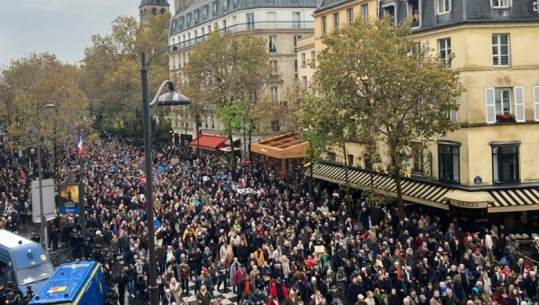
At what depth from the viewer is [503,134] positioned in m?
31.2

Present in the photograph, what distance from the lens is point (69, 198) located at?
101 ft

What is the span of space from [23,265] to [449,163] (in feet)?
67.5

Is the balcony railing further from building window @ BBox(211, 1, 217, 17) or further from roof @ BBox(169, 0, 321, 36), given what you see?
building window @ BBox(211, 1, 217, 17)

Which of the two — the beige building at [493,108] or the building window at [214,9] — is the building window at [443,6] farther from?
the building window at [214,9]

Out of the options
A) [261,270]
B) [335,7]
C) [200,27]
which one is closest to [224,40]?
[335,7]

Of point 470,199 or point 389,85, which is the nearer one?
point 389,85

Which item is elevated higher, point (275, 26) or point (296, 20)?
point (296, 20)

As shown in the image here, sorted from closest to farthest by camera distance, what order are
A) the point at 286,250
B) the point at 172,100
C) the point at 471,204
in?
the point at 172,100
the point at 286,250
the point at 471,204

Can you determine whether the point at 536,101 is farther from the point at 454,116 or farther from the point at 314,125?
the point at 314,125

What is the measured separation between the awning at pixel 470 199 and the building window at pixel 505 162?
156 cm

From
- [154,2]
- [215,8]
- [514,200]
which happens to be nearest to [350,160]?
[514,200]

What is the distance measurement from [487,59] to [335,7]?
16.3 m

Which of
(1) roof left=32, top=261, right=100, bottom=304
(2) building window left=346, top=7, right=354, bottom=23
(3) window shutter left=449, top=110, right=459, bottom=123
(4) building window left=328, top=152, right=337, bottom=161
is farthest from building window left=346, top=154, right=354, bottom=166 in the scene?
(1) roof left=32, top=261, right=100, bottom=304

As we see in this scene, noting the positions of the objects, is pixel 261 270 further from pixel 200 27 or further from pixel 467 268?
pixel 200 27
